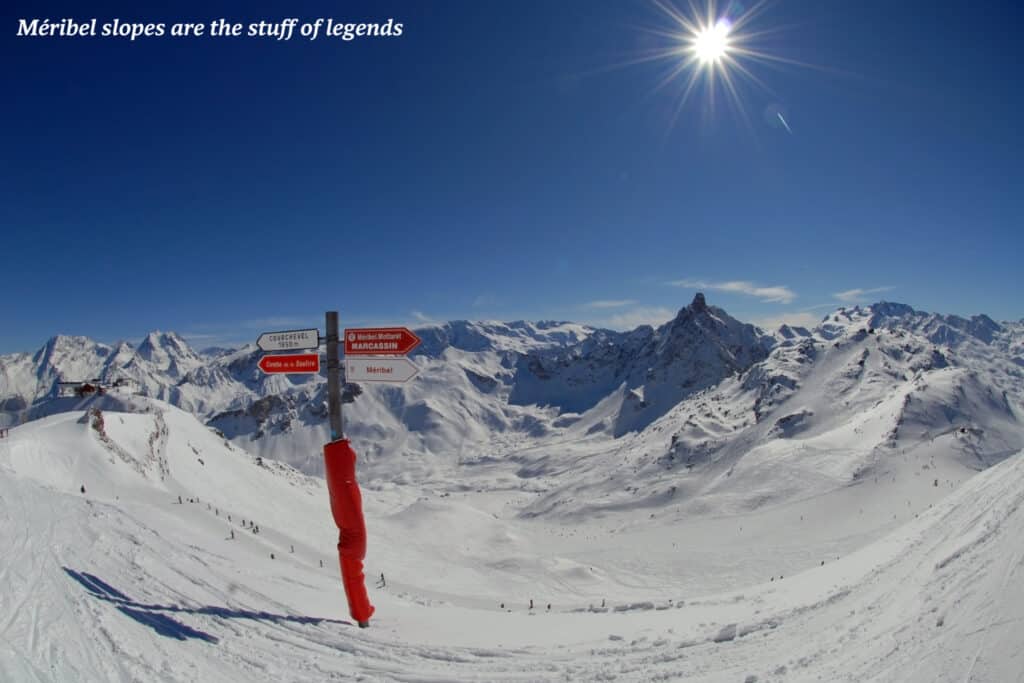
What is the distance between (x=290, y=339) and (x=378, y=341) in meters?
2.15

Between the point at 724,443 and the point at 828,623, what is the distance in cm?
15075

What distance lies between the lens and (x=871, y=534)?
58.0 m

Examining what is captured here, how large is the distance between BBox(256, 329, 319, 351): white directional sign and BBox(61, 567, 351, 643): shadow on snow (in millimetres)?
5430

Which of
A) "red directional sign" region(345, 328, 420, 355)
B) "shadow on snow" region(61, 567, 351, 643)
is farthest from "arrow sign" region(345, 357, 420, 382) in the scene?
"shadow on snow" region(61, 567, 351, 643)

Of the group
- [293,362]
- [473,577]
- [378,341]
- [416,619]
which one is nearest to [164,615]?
[293,362]

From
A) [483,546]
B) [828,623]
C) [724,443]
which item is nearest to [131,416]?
[483,546]

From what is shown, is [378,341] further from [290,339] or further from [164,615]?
[164,615]

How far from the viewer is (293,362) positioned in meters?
10.3

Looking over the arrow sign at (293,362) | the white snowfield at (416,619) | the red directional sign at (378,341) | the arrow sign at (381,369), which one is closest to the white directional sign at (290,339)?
the arrow sign at (293,362)

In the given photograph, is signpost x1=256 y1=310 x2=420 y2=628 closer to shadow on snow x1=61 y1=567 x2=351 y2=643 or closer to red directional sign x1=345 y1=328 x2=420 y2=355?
red directional sign x1=345 y1=328 x2=420 y2=355

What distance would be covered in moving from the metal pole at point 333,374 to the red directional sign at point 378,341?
380mm

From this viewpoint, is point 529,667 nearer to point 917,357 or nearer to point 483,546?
point 483,546

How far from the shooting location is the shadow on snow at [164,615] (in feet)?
29.1

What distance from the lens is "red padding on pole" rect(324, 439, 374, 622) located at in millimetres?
10203
